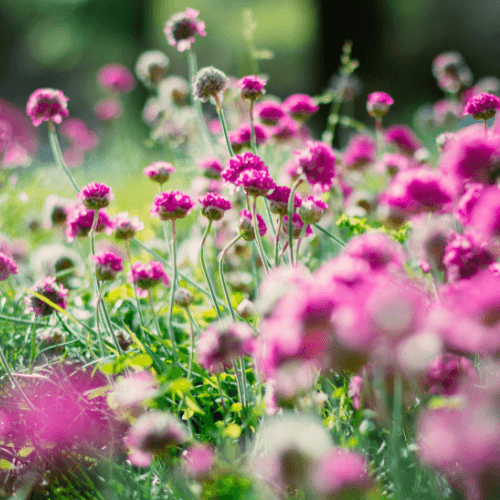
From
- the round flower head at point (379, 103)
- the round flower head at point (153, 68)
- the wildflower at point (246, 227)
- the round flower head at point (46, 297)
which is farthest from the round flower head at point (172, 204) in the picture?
the round flower head at point (153, 68)

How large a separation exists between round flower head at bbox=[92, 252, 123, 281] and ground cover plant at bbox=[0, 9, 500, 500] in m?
0.01

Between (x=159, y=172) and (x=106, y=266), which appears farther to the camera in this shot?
(x=159, y=172)

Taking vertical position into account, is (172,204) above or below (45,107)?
below

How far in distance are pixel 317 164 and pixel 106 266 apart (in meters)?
0.56

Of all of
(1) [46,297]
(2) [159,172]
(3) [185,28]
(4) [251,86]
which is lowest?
(1) [46,297]

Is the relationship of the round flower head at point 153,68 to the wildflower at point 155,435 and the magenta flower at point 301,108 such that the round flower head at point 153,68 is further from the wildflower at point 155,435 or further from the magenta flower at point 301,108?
the wildflower at point 155,435

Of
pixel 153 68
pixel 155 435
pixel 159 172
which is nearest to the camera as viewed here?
pixel 155 435

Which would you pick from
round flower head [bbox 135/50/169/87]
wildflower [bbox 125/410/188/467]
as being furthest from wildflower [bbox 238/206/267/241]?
round flower head [bbox 135/50/169/87]

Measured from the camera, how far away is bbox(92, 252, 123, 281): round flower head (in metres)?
1.13

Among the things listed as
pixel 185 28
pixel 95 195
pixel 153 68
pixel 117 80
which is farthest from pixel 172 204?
pixel 117 80

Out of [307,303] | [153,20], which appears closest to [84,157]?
[307,303]

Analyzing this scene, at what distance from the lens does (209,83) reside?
4.22 ft

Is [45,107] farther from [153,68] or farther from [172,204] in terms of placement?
[153,68]

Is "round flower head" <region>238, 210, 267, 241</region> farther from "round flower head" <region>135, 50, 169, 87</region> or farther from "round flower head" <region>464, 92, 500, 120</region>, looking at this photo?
"round flower head" <region>135, 50, 169, 87</region>
